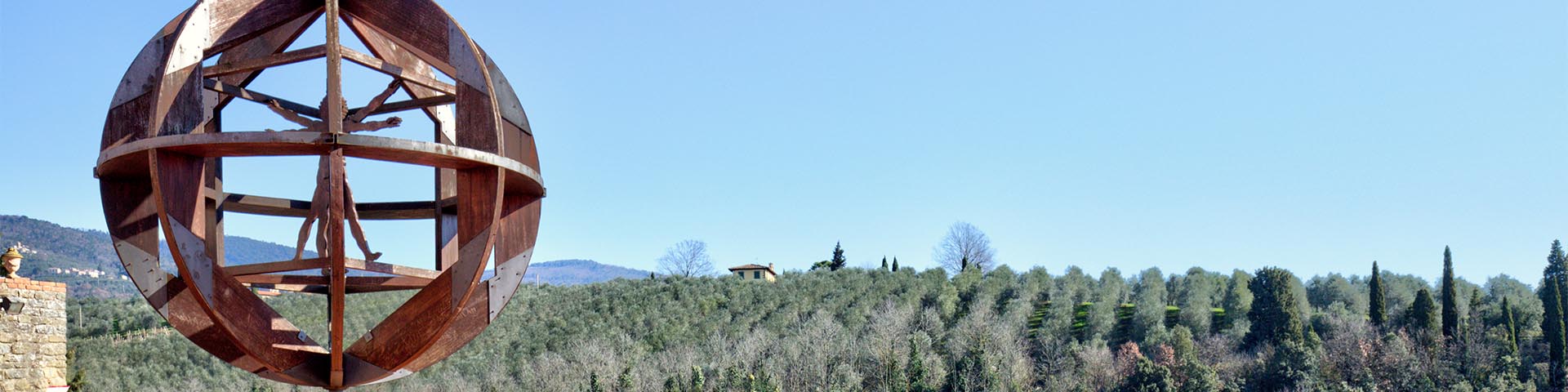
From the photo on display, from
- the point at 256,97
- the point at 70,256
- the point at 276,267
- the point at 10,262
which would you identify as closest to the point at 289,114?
the point at 256,97

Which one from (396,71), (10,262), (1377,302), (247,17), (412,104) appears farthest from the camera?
(1377,302)

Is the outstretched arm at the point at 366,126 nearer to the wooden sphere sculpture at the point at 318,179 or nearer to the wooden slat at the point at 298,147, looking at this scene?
the wooden sphere sculpture at the point at 318,179

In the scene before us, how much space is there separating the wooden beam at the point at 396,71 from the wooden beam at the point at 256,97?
0.72m

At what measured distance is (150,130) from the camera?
7.44 metres

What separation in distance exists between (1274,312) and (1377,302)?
215 inches

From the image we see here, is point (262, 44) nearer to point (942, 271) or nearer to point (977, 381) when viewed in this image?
point (977, 381)

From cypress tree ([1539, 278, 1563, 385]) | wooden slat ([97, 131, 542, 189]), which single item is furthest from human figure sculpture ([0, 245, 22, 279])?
cypress tree ([1539, 278, 1563, 385])

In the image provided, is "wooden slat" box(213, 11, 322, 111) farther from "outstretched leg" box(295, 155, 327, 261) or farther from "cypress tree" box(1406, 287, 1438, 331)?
"cypress tree" box(1406, 287, 1438, 331)

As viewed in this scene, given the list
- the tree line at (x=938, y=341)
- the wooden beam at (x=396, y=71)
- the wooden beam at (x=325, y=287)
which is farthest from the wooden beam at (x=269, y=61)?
the tree line at (x=938, y=341)

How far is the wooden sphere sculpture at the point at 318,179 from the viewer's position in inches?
295

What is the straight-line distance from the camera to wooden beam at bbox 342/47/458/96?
27.5 ft

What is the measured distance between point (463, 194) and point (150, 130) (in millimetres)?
1842

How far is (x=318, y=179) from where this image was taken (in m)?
8.79

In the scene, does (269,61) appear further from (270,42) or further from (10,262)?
(10,262)
